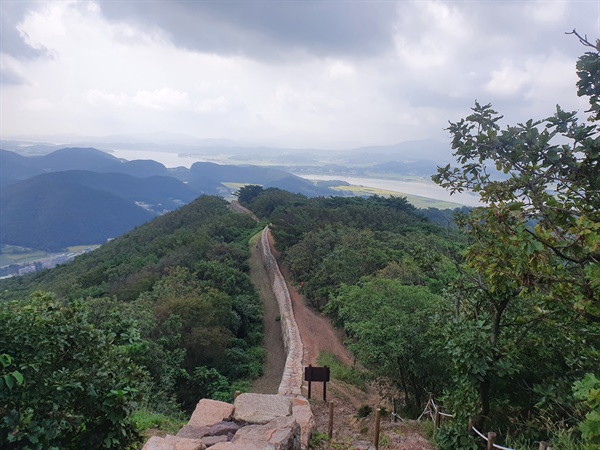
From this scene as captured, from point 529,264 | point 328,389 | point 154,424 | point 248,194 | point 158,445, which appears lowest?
point 328,389

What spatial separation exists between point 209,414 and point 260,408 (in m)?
0.61

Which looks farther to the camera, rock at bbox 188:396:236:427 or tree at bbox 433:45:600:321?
rock at bbox 188:396:236:427

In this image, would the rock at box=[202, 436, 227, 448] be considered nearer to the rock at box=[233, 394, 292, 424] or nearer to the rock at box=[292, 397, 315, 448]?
the rock at box=[233, 394, 292, 424]

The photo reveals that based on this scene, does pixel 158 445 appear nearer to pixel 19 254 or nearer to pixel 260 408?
pixel 260 408

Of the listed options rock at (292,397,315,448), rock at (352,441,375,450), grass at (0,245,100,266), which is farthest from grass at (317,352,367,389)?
grass at (0,245,100,266)

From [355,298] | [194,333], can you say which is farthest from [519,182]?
[194,333]

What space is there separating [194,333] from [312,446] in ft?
24.9

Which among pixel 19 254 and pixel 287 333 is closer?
pixel 287 333

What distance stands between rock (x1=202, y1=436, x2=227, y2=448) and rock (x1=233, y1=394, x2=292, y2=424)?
0.54 metres

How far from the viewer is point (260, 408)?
496cm

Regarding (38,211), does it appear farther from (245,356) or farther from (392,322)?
(392,322)

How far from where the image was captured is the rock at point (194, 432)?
4371mm

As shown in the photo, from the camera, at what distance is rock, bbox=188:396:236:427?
4770 millimetres

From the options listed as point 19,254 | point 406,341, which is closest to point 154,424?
point 406,341
